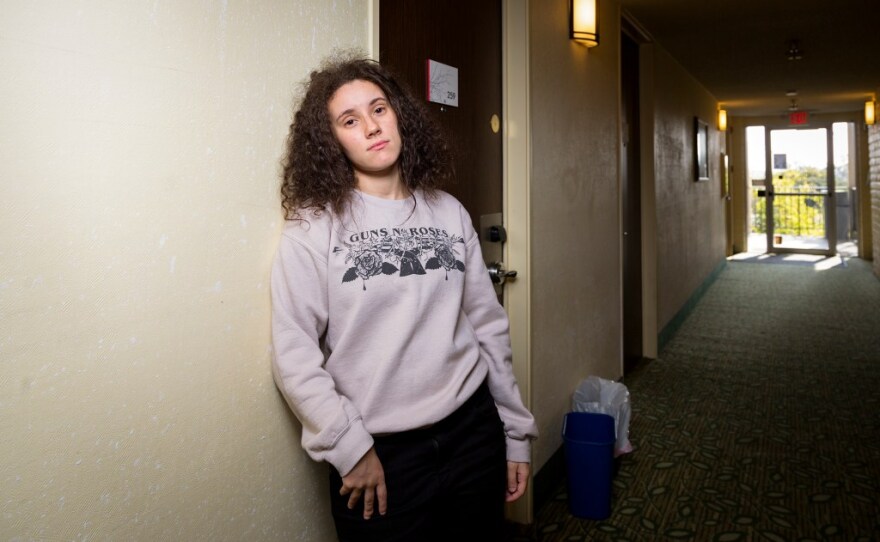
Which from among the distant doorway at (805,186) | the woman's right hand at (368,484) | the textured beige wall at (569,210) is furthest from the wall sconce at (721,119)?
the woman's right hand at (368,484)

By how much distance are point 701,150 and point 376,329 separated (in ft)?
21.6

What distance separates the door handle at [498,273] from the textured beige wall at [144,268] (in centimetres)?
115

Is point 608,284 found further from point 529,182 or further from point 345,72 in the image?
point 345,72

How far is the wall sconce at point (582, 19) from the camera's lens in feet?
9.87

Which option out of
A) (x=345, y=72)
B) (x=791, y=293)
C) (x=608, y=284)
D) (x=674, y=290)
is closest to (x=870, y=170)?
(x=791, y=293)

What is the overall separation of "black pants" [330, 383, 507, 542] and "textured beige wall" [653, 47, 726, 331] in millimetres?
3821

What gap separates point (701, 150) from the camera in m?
7.11

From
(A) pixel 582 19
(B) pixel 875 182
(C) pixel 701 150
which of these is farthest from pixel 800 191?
(A) pixel 582 19

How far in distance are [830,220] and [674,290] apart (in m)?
6.67

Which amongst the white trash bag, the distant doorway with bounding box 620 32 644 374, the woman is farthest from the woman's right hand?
the distant doorway with bounding box 620 32 644 374

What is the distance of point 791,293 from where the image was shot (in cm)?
757

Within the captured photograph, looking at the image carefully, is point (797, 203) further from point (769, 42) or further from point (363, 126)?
point (363, 126)

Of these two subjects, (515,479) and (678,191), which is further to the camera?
(678,191)

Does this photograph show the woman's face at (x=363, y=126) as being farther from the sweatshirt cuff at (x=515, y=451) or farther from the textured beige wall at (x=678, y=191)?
the textured beige wall at (x=678, y=191)
